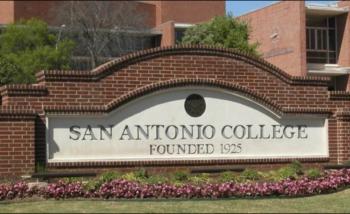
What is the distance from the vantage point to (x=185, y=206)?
11.5 metres

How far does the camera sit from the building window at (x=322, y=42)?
51.6 meters

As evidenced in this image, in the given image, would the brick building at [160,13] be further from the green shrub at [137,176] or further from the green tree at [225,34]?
the green shrub at [137,176]

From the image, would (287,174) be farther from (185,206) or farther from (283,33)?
(283,33)

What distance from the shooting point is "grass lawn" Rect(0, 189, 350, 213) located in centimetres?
1097

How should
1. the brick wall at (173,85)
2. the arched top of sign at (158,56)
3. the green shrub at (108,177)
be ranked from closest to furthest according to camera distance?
the green shrub at (108,177)
the brick wall at (173,85)
the arched top of sign at (158,56)

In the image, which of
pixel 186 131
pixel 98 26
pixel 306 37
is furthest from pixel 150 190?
pixel 98 26

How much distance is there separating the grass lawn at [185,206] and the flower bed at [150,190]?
1.35 ft

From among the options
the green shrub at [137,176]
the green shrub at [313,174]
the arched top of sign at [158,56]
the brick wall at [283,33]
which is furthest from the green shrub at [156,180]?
the brick wall at [283,33]

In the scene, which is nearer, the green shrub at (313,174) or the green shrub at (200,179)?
the green shrub at (200,179)

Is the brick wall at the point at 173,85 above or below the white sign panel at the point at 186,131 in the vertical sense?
above

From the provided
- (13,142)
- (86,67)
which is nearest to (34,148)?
(13,142)

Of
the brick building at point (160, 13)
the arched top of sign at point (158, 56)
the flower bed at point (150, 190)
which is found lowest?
the flower bed at point (150, 190)

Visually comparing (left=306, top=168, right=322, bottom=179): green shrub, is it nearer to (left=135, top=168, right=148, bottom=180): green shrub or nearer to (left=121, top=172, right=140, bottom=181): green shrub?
(left=135, top=168, right=148, bottom=180): green shrub

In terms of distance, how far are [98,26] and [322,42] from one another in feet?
61.8
